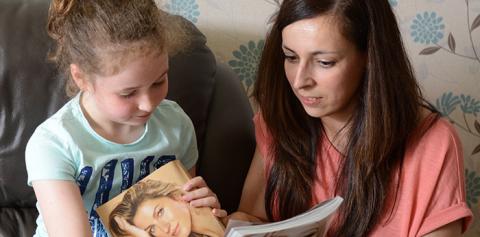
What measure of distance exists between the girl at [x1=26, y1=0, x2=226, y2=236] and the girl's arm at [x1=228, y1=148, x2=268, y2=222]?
237mm

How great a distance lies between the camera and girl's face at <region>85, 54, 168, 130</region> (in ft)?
3.46

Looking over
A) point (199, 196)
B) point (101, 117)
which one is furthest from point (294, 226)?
point (101, 117)

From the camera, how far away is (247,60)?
5.77ft

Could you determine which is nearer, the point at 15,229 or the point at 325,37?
the point at 325,37

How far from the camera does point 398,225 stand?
1.29 metres

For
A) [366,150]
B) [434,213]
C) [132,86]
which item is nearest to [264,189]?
[366,150]

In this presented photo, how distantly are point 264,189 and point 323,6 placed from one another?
0.47 meters

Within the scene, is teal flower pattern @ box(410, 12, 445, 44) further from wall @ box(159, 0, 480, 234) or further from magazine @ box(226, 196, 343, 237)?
magazine @ box(226, 196, 343, 237)

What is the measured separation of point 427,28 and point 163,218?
1.01 m

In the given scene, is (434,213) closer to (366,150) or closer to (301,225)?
→ (366,150)

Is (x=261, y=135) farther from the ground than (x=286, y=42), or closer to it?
closer to it

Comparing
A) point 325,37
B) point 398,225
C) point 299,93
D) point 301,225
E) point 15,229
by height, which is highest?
point 325,37

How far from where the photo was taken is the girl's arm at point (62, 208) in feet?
3.54

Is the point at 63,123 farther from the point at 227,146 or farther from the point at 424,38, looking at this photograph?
the point at 424,38
